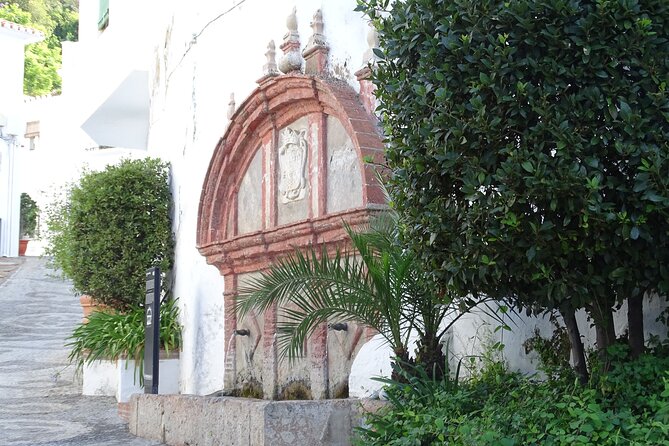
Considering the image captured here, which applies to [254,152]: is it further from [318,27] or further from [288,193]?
[318,27]

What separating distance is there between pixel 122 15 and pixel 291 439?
12.3 metres

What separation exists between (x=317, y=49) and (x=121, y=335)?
599 cm

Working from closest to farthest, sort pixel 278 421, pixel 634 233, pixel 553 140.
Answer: pixel 634 233
pixel 553 140
pixel 278 421

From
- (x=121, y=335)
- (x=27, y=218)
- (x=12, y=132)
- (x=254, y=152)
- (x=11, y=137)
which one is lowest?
(x=121, y=335)

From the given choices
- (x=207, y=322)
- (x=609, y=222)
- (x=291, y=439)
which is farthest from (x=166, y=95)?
(x=609, y=222)

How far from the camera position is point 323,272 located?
247 inches

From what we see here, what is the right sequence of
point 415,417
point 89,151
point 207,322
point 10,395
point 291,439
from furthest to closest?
point 89,151, point 10,395, point 207,322, point 291,439, point 415,417

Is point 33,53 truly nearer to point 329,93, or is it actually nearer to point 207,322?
point 207,322

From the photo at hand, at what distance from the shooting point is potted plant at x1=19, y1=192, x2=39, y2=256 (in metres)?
36.3

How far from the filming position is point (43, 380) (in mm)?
15008

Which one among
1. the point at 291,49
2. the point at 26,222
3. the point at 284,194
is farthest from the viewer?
the point at 26,222

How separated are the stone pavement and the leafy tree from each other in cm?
509

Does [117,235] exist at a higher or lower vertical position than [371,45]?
lower

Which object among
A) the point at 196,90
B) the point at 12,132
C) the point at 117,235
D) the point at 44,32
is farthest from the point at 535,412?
the point at 44,32
